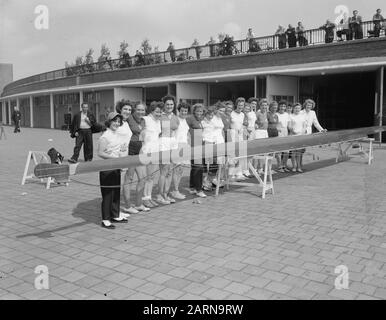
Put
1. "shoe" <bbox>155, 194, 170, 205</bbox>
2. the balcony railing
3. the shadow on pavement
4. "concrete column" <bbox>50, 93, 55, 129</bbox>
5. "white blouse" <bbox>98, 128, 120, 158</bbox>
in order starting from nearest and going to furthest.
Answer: the shadow on pavement, "white blouse" <bbox>98, 128, 120, 158</bbox>, "shoe" <bbox>155, 194, 170, 205</bbox>, the balcony railing, "concrete column" <bbox>50, 93, 55, 129</bbox>

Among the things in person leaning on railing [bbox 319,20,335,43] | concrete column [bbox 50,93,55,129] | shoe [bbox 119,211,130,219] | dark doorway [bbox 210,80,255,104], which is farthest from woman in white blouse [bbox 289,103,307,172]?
concrete column [bbox 50,93,55,129]

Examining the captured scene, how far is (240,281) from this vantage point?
159 inches

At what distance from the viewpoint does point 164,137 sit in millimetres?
6988

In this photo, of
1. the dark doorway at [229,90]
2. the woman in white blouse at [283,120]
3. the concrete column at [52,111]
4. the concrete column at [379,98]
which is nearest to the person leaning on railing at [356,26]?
the concrete column at [379,98]

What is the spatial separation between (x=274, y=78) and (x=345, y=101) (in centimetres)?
540

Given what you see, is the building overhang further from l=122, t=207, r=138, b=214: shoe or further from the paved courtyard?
l=122, t=207, r=138, b=214: shoe

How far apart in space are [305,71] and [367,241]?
647 inches

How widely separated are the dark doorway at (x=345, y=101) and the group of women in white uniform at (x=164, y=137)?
15.1 meters

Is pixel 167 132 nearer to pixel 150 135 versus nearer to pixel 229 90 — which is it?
pixel 150 135

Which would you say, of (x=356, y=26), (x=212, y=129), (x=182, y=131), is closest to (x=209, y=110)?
(x=212, y=129)

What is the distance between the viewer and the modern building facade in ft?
62.3

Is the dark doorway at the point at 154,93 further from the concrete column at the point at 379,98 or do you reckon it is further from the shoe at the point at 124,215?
the shoe at the point at 124,215

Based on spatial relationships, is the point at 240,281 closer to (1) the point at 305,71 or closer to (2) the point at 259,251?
(2) the point at 259,251
